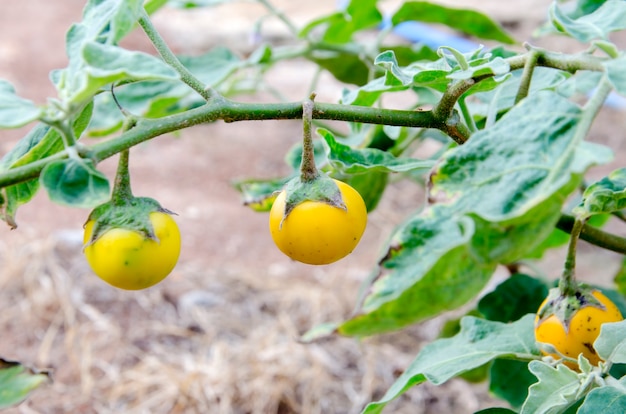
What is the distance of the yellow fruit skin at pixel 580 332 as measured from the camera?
642 mm

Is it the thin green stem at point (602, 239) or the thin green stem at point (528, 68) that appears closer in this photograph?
the thin green stem at point (528, 68)

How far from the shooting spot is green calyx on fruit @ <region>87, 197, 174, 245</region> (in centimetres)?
58

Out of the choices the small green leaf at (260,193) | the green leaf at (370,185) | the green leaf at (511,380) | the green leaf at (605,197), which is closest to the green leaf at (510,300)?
the green leaf at (511,380)

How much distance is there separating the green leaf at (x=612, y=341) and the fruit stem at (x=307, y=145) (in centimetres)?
25

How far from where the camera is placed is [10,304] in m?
1.98

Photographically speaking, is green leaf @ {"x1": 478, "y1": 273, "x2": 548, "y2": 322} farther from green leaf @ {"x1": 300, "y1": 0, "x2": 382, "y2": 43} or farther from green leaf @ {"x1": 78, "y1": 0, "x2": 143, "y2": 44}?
green leaf @ {"x1": 78, "y1": 0, "x2": 143, "y2": 44}

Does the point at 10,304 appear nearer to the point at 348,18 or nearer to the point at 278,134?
the point at 348,18

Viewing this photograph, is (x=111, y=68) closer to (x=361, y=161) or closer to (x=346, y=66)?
(x=361, y=161)

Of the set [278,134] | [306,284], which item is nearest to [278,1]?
[278,134]

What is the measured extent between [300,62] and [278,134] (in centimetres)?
89

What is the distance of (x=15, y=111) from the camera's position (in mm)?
486

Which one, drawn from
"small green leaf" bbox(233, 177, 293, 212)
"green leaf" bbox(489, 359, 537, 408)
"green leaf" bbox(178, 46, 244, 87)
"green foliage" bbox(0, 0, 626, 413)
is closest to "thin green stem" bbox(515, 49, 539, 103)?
"green foliage" bbox(0, 0, 626, 413)

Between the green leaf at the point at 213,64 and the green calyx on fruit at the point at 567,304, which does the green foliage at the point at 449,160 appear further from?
the green leaf at the point at 213,64

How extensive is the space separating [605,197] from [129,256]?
36 cm
